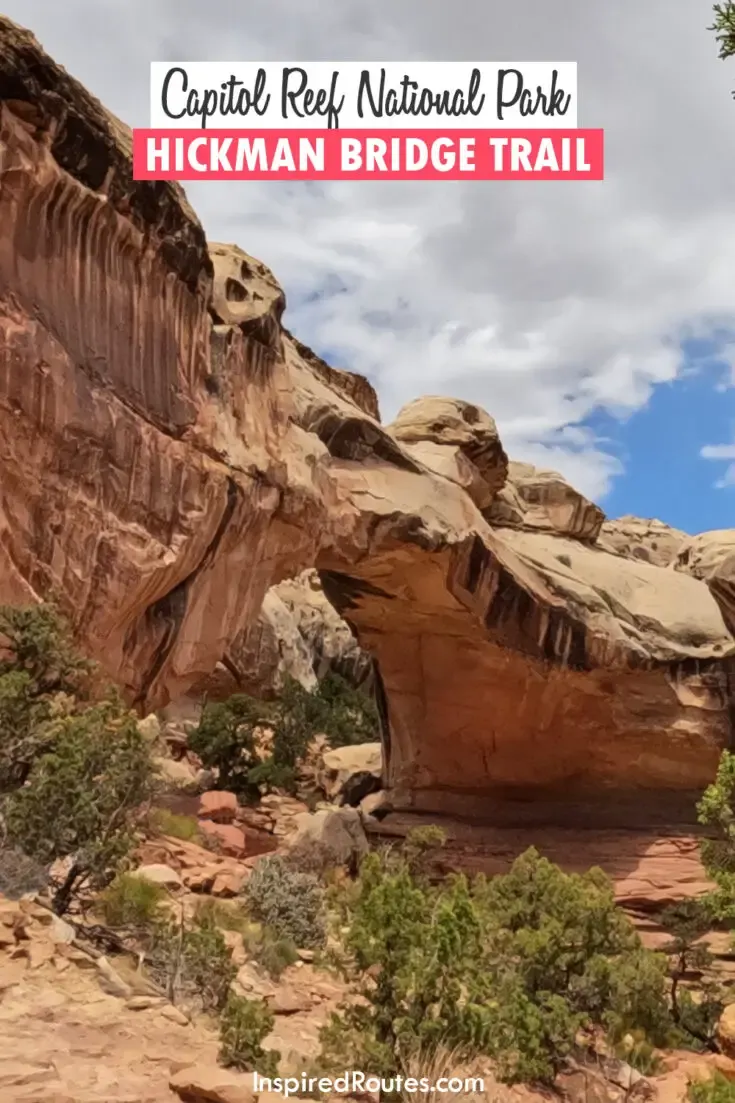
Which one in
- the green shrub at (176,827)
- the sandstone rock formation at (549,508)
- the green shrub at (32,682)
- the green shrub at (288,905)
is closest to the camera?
the green shrub at (32,682)

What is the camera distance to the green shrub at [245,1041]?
5.21 metres

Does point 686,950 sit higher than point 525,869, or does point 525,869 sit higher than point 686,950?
point 525,869

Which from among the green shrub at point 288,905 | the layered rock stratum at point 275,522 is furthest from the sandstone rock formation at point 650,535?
the green shrub at point 288,905

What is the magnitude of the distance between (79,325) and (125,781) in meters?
5.04

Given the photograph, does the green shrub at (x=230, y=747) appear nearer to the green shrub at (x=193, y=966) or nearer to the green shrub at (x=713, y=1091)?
the green shrub at (x=193, y=966)

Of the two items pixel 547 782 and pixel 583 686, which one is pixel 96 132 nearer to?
pixel 583 686

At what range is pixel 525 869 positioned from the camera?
32.1ft

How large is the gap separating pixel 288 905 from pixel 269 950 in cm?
189

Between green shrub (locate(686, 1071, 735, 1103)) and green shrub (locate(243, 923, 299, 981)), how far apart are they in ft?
13.0

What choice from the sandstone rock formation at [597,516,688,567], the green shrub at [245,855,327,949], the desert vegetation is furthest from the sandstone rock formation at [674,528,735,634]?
the sandstone rock formation at [597,516,688,567]

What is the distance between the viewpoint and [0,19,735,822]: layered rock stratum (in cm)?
929

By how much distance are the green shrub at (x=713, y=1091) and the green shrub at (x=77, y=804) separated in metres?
4.73

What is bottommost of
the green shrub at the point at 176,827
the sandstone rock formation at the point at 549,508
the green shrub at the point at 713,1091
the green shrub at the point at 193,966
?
the green shrub at the point at 713,1091

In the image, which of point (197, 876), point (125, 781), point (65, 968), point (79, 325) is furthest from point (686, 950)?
point (79, 325)
